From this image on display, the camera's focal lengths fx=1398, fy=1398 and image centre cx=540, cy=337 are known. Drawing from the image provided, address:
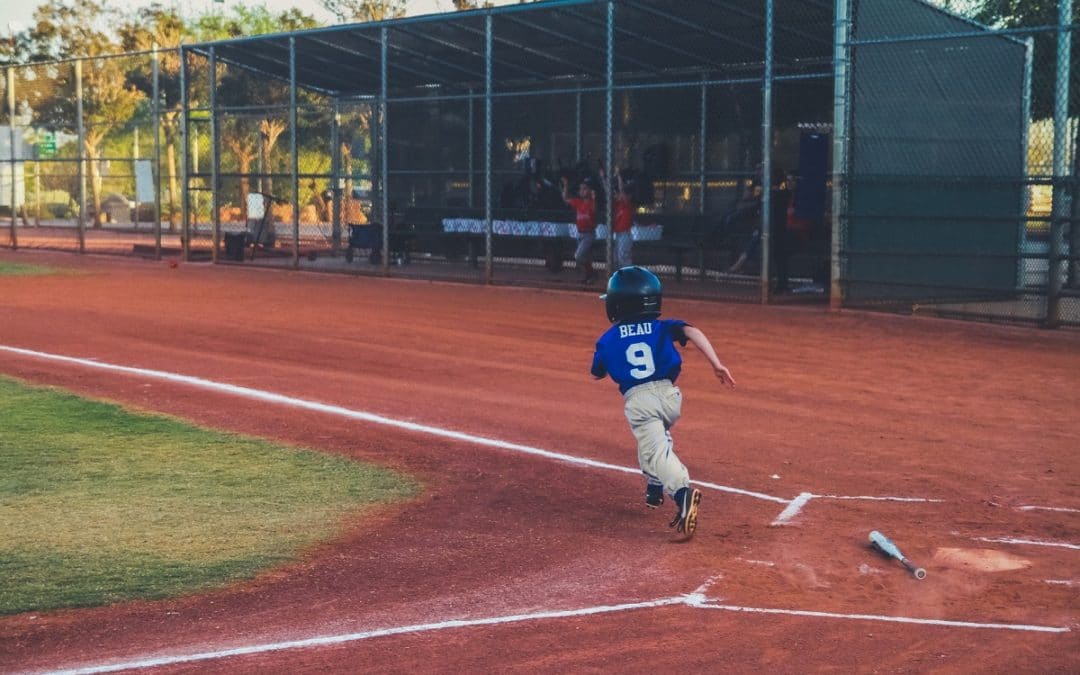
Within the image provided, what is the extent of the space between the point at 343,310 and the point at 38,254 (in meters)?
16.5

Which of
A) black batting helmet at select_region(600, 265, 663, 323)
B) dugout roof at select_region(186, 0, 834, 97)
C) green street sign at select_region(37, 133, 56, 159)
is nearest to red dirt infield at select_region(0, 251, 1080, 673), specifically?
black batting helmet at select_region(600, 265, 663, 323)

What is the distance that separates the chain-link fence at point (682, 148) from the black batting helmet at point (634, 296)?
30.9ft

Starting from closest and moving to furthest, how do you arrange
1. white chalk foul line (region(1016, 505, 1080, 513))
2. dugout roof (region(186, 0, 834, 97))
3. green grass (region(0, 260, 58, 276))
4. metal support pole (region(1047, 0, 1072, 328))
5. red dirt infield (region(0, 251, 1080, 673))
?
1. red dirt infield (region(0, 251, 1080, 673))
2. white chalk foul line (region(1016, 505, 1080, 513))
3. metal support pole (region(1047, 0, 1072, 328))
4. dugout roof (region(186, 0, 834, 97))
5. green grass (region(0, 260, 58, 276))

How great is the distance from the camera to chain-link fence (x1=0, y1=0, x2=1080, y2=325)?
18.3m

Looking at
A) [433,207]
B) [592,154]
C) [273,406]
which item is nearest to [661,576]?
[273,406]

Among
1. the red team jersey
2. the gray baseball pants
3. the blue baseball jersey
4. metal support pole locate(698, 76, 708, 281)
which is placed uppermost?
metal support pole locate(698, 76, 708, 281)

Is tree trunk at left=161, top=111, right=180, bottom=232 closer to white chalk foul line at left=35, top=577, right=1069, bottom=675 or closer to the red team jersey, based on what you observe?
the red team jersey

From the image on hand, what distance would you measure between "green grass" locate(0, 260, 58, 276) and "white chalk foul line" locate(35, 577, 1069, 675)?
22075 mm

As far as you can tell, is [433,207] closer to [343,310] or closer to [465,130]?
[465,130]

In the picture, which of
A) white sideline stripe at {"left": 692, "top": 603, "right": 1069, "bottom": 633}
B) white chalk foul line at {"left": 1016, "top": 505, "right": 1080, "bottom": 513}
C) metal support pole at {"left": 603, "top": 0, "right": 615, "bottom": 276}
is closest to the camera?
white sideline stripe at {"left": 692, "top": 603, "right": 1069, "bottom": 633}

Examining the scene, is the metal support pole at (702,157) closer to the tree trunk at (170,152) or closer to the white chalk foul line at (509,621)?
the tree trunk at (170,152)

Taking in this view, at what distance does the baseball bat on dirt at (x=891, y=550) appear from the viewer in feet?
20.9

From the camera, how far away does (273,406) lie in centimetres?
1119

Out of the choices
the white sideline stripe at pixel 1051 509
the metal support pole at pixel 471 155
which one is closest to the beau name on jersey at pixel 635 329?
the white sideline stripe at pixel 1051 509
